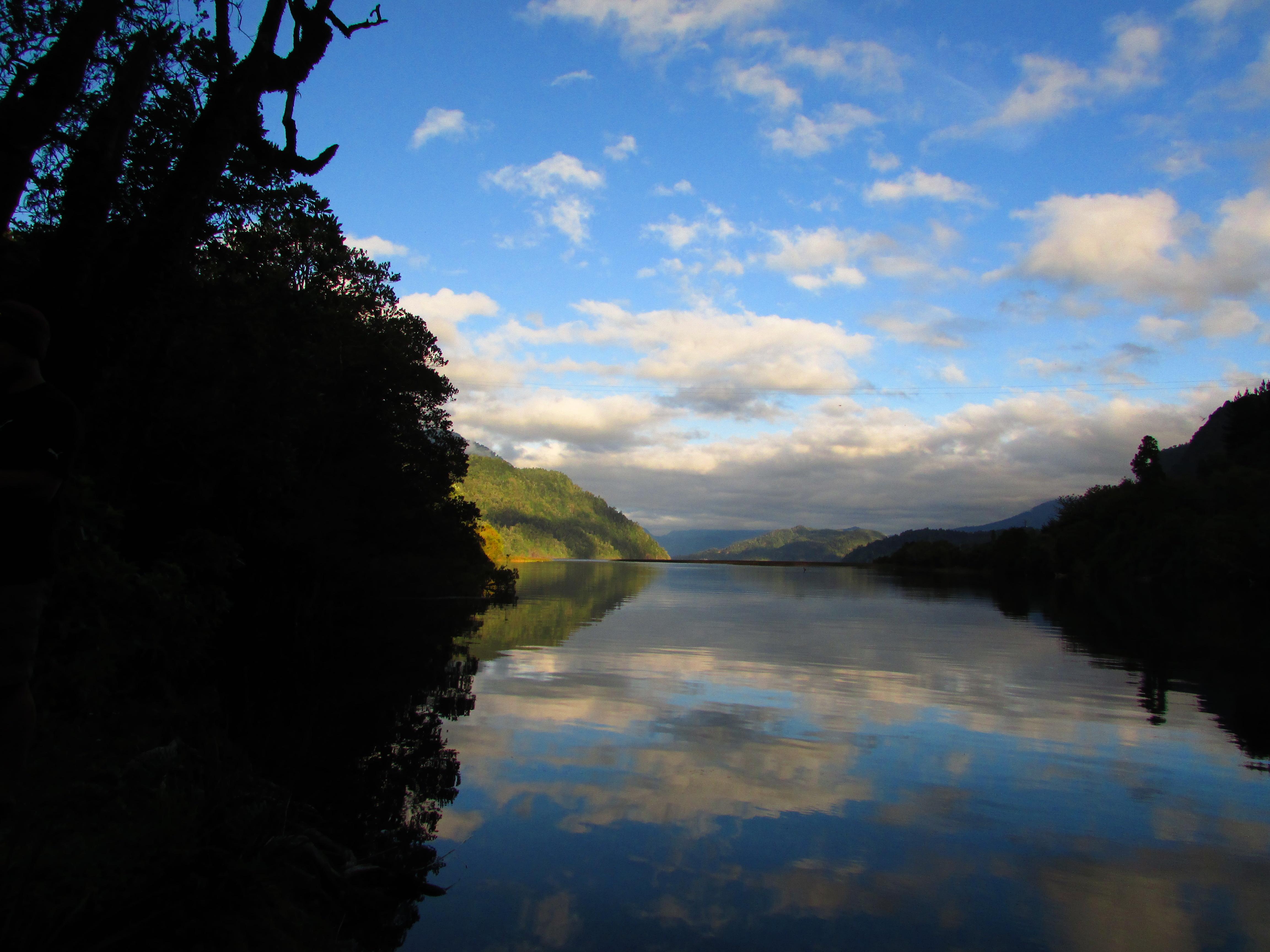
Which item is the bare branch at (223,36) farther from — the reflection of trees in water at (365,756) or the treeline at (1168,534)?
the treeline at (1168,534)

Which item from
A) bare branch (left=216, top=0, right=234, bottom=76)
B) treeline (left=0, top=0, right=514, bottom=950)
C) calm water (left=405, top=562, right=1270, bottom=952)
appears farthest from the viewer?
bare branch (left=216, top=0, right=234, bottom=76)

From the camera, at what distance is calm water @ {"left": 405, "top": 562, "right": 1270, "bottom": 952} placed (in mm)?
7727

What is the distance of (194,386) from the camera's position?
13836 mm

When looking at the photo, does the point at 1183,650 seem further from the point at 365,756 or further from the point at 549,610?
the point at 365,756

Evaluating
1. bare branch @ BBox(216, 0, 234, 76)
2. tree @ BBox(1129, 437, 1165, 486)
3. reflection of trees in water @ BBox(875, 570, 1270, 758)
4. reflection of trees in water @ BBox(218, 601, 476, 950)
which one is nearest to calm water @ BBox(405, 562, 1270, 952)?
reflection of trees in water @ BBox(218, 601, 476, 950)

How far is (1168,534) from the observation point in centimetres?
10100

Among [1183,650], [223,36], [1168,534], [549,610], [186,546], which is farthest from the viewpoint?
[1168,534]

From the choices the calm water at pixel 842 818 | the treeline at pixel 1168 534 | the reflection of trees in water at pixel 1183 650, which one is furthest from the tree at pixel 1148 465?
the calm water at pixel 842 818

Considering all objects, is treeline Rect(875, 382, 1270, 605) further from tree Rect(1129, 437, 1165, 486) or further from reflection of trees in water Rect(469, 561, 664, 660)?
reflection of trees in water Rect(469, 561, 664, 660)

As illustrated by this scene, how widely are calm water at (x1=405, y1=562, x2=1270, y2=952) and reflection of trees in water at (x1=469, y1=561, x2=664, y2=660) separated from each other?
717 cm

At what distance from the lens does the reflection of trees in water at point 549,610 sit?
1220 inches

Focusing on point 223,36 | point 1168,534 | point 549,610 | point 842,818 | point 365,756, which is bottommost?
point 549,610

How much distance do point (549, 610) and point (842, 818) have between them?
37503 millimetres

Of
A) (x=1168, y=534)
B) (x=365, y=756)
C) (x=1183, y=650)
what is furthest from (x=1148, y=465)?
(x=365, y=756)
